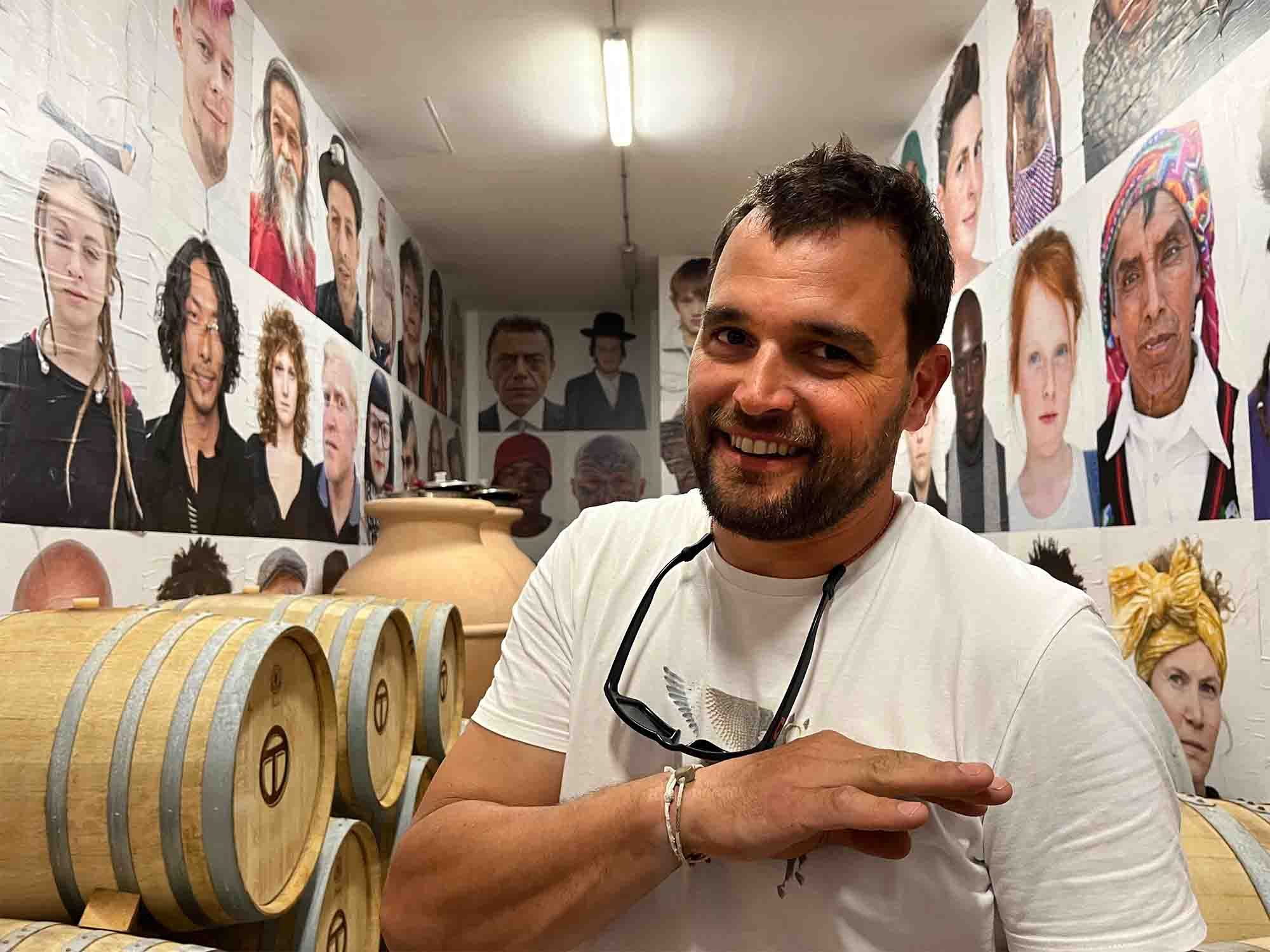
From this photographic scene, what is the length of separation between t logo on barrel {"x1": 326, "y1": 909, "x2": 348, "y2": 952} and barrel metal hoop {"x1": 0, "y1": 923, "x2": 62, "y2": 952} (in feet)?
2.87

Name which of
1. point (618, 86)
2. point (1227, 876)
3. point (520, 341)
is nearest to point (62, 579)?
point (1227, 876)

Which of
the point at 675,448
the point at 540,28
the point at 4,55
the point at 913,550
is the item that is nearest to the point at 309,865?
the point at 913,550

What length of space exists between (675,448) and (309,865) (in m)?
6.17

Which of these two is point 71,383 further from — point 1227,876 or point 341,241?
point 1227,876

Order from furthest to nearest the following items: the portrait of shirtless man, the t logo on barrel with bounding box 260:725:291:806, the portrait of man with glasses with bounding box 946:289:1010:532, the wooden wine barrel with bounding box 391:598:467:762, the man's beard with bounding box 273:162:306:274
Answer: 1. the man's beard with bounding box 273:162:306:274
2. the portrait of man with glasses with bounding box 946:289:1010:532
3. the portrait of shirtless man
4. the wooden wine barrel with bounding box 391:598:467:762
5. the t logo on barrel with bounding box 260:725:291:806

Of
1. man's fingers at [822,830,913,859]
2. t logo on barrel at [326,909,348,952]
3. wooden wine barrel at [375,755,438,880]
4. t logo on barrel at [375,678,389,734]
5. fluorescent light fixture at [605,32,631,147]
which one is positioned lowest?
t logo on barrel at [326,909,348,952]

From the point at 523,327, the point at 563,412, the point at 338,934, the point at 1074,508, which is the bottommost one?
the point at 338,934

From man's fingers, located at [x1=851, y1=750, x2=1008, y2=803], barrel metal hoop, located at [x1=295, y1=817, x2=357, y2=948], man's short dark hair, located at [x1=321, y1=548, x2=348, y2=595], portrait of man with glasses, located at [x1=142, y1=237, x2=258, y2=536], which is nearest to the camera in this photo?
man's fingers, located at [x1=851, y1=750, x2=1008, y2=803]

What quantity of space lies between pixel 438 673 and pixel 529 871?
7.64ft

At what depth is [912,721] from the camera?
4.24ft

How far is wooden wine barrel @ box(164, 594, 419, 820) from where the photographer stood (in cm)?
268

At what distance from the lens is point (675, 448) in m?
8.11

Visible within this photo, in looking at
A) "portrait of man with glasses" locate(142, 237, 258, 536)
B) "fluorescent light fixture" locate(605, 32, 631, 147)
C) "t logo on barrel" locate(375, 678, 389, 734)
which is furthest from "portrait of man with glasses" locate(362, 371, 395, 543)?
"t logo on barrel" locate(375, 678, 389, 734)

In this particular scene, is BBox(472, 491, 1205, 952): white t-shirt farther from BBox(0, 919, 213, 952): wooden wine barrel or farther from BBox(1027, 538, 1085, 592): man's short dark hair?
BBox(1027, 538, 1085, 592): man's short dark hair
